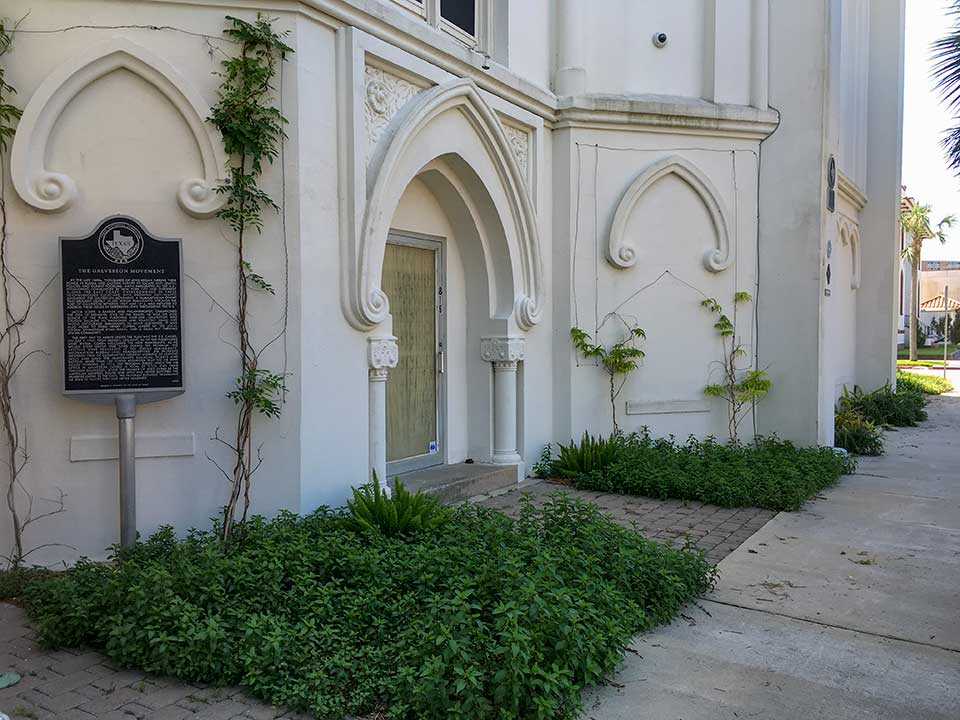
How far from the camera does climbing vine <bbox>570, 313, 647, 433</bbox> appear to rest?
29.0ft

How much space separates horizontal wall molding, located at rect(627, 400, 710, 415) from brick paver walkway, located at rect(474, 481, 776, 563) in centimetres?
152

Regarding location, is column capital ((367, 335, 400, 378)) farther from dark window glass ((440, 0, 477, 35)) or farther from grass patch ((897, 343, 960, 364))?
grass patch ((897, 343, 960, 364))

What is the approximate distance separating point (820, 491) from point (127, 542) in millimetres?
6508

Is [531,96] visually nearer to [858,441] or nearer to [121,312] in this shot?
[121,312]

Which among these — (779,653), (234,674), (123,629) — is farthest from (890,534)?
(123,629)

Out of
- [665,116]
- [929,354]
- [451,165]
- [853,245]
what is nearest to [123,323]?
[451,165]

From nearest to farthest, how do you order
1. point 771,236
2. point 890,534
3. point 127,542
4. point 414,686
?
1. point 414,686
2. point 127,542
3. point 890,534
4. point 771,236

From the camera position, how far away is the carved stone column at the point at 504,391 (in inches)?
322

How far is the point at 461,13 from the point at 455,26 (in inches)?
8.4

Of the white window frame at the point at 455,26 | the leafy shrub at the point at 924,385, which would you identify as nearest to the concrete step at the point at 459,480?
the white window frame at the point at 455,26

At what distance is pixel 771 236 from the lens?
9555 mm

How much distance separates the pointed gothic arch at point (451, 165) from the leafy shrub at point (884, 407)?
7.46m

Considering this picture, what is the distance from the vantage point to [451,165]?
7.66m

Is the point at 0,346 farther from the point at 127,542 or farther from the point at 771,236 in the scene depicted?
the point at 771,236
